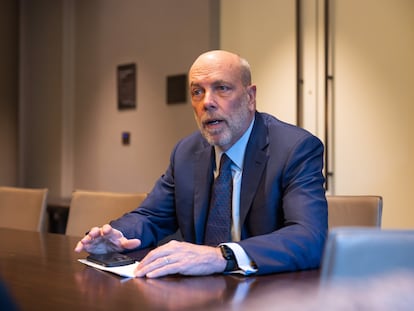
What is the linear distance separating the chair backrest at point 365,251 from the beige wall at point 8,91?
5.11 metres

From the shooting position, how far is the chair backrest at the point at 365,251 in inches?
22.9

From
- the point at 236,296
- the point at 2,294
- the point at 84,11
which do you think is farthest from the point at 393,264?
the point at 84,11

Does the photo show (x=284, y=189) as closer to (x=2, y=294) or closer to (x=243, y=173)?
(x=243, y=173)

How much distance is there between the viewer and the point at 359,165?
3156mm

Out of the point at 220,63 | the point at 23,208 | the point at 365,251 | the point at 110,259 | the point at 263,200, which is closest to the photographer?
the point at 365,251

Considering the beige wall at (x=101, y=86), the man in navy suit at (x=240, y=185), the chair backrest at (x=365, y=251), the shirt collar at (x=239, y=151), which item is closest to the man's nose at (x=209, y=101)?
the man in navy suit at (x=240, y=185)

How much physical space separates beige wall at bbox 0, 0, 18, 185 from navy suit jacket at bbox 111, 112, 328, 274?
375cm

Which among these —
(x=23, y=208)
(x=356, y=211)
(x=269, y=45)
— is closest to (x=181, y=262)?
(x=356, y=211)

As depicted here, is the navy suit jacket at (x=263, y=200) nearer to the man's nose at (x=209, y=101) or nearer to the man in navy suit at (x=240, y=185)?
the man in navy suit at (x=240, y=185)

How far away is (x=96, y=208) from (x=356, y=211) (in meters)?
1.11

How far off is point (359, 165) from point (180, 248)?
213 centimetres

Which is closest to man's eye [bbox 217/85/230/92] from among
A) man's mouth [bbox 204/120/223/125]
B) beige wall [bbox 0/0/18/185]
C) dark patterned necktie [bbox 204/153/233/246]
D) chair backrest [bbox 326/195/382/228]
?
man's mouth [bbox 204/120/223/125]

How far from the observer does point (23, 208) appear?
2.59 meters

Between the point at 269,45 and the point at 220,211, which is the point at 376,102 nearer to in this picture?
the point at 269,45
